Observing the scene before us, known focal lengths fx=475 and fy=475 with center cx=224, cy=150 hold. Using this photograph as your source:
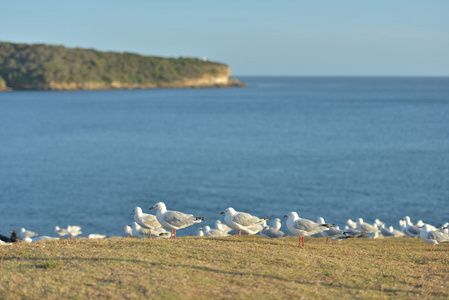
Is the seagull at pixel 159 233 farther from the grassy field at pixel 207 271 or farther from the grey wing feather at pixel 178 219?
the grassy field at pixel 207 271

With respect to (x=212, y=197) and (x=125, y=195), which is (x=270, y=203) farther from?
(x=125, y=195)

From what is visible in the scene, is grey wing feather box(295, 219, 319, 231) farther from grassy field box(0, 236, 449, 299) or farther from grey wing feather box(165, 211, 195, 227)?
grey wing feather box(165, 211, 195, 227)

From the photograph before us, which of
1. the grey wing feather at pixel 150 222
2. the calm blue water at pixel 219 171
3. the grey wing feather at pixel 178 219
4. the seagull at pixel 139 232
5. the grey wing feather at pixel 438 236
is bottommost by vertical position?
the calm blue water at pixel 219 171

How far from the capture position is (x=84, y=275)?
10.4 m

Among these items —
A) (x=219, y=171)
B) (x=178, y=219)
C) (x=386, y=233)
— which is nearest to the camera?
(x=178, y=219)

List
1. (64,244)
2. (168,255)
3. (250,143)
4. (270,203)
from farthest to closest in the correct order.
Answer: (250,143), (270,203), (64,244), (168,255)

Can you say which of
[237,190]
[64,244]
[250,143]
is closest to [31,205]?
[237,190]

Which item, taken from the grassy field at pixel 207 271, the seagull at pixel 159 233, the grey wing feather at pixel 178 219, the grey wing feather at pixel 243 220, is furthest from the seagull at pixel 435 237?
the seagull at pixel 159 233

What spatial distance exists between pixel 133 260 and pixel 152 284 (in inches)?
81.4

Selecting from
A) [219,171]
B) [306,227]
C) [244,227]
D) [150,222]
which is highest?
[306,227]

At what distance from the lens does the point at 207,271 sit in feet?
35.8

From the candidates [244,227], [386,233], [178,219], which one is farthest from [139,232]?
[386,233]

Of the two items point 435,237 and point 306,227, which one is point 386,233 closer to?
point 435,237

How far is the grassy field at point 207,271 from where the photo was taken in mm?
9562
